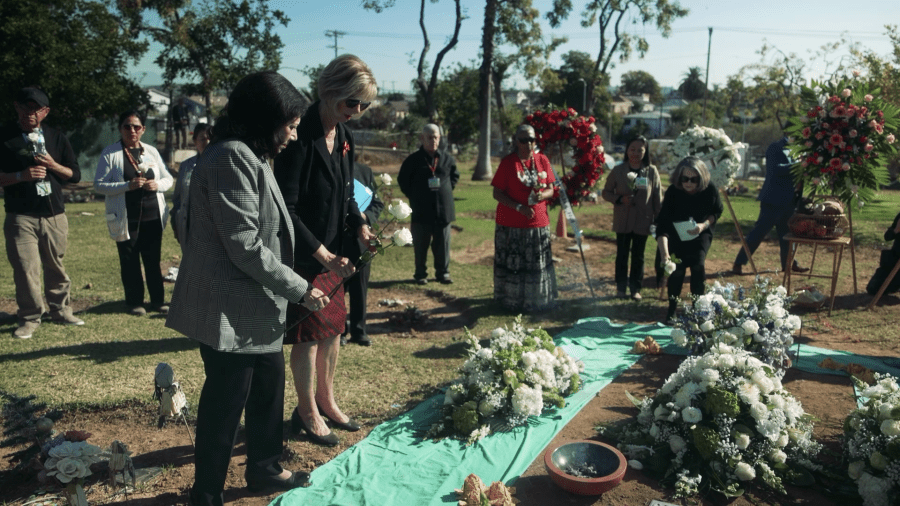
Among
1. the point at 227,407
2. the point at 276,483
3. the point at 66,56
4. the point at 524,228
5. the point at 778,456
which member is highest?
the point at 66,56

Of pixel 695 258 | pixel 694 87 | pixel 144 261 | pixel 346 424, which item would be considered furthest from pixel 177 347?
pixel 694 87

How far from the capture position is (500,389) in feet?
13.5

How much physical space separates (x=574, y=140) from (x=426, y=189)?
2119 mm

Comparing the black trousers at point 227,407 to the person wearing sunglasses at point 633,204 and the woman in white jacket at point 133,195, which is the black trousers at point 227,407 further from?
the person wearing sunglasses at point 633,204

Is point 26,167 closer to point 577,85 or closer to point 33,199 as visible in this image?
point 33,199

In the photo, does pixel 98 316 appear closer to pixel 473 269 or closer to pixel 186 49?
pixel 473 269

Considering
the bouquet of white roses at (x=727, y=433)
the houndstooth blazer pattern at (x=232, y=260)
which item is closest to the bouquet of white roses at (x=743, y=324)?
the bouquet of white roses at (x=727, y=433)

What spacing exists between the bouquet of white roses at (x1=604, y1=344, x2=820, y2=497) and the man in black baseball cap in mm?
5500

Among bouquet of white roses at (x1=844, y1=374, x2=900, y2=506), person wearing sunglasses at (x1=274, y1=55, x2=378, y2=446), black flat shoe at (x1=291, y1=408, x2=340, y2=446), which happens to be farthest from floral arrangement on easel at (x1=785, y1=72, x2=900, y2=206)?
black flat shoe at (x1=291, y1=408, x2=340, y2=446)

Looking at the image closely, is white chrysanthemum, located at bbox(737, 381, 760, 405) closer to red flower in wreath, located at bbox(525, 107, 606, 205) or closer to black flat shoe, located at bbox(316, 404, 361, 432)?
black flat shoe, located at bbox(316, 404, 361, 432)

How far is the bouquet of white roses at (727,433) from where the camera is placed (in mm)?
3332

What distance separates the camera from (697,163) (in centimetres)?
613

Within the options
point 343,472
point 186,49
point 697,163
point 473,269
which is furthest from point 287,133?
point 186,49

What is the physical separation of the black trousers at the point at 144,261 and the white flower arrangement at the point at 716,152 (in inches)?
225
